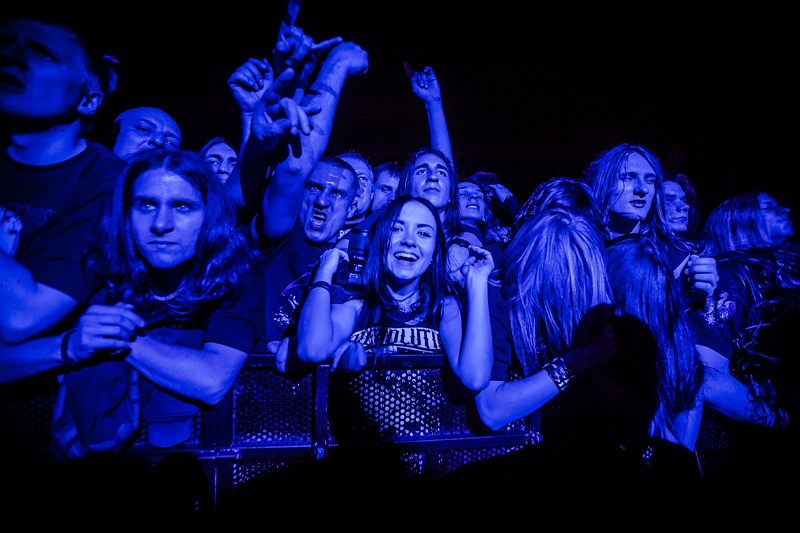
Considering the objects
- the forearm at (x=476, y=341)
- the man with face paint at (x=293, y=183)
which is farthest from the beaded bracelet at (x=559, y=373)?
the man with face paint at (x=293, y=183)

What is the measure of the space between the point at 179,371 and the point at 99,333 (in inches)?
11.3

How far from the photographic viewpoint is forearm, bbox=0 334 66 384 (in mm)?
1437

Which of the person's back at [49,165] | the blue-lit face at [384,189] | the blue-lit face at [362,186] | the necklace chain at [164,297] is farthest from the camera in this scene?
the blue-lit face at [384,189]

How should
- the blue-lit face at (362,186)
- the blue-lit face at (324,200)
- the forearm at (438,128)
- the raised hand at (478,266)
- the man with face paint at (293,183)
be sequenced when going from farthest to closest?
1. the blue-lit face at (362,186)
2. the forearm at (438,128)
3. the blue-lit face at (324,200)
4. the raised hand at (478,266)
5. the man with face paint at (293,183)

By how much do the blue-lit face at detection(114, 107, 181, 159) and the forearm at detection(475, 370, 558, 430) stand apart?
2.17 metres

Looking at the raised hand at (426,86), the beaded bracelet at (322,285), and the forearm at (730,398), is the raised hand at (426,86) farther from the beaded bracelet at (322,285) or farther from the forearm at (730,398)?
the forearm at (730,398)

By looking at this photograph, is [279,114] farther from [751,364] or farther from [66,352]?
[751,364]

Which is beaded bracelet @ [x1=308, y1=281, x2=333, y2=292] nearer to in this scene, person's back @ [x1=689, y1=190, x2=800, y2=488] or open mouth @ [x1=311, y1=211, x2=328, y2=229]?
open mouth @ [x1=311, y1=211, x2=328, y2=229]

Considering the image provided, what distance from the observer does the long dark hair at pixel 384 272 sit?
6.68 ft

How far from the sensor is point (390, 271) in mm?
2051

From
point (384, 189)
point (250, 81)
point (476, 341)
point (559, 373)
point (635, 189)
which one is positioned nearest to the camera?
point (476, 341)

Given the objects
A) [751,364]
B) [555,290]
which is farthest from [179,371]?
[751,364]

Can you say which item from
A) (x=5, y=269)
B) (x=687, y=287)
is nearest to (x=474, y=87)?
(x=687, y=287)

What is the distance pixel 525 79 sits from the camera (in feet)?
13.3
